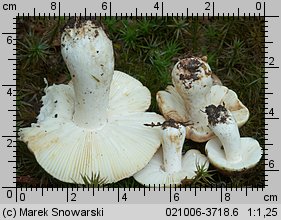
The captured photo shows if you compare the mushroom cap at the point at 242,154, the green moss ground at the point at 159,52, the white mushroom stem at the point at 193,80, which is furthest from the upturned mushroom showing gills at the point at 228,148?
the green moss ground at the point at 159,52

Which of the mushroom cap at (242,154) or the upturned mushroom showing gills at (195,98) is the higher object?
the upturned mushroom showing gills at (195,98)

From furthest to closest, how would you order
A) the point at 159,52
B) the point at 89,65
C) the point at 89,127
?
the point at 159,52 < the point at 89,127 < the point at 89,65

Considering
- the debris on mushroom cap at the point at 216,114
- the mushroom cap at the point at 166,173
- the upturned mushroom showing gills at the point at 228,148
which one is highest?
the debris on mushroom cap at the point at 216,114

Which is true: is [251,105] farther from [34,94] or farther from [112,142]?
[34,94]

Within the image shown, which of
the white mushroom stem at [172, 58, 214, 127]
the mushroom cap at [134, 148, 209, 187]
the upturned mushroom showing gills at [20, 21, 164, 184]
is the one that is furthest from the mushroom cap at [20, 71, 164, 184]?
the white mushroom stem at [172, 58, 214, 127]

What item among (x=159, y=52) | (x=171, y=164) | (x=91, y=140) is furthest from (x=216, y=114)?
(x=159, y=52)

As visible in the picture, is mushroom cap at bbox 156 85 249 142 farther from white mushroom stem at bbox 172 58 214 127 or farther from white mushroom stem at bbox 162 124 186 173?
white mushroom stem at bbox 162 124 186 173

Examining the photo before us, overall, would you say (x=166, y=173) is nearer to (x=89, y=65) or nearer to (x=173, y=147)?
(x=173, y=147)

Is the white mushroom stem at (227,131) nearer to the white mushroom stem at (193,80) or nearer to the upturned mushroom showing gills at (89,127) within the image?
the white mushroom stem at (193,80)
